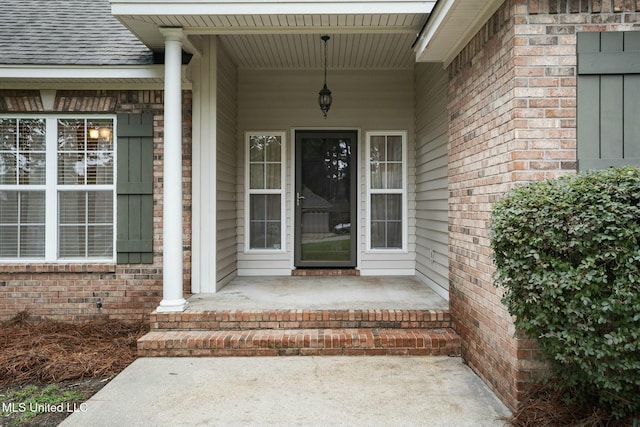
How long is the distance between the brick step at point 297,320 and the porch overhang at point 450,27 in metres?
2.44

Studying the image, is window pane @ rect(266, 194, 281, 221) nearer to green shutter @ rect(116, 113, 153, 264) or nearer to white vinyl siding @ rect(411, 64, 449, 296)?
green shutter @ rect(116, 113, 153, 264)

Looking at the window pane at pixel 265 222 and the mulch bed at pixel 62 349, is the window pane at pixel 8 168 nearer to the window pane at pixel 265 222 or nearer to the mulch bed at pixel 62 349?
the mulch bed at pixel 62 349

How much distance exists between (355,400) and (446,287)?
202 centimetres

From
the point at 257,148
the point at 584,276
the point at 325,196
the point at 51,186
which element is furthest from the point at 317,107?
the point at 584,276

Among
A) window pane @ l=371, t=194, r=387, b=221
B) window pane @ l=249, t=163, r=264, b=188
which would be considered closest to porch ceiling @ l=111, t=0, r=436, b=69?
window pane @ l=249, t=163, r=264, b=188

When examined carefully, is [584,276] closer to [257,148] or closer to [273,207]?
[273,207]

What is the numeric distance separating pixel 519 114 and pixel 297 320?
100 inches

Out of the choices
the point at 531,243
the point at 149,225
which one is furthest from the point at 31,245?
the point at 531,243

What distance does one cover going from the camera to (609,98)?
9.22 ft

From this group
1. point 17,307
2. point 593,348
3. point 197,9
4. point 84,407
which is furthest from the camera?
point 17,307

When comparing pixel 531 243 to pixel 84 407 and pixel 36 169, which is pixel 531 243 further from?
pixel 36 169

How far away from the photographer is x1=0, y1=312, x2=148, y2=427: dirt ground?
10.5ft

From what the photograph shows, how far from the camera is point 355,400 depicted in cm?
303

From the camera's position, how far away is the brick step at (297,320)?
4.09 m
